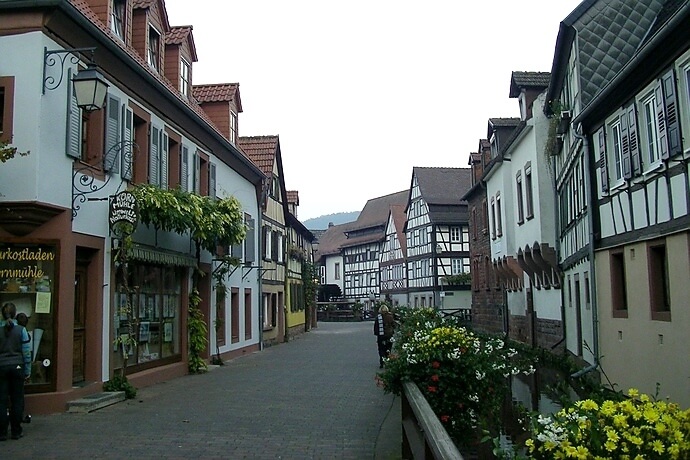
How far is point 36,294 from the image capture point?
1139 cm

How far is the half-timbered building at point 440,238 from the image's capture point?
49638 millimetres

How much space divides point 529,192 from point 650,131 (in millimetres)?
12909

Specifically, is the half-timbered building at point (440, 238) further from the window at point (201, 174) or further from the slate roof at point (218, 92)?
the window at point (201, 174)

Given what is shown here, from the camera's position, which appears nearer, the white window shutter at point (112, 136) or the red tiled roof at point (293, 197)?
the white window shutter at point (112, 136)

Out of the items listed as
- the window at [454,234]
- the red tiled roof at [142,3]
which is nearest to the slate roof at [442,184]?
the window at [454,234]

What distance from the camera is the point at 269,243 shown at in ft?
99.5

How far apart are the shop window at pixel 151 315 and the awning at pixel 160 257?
0.30 meters

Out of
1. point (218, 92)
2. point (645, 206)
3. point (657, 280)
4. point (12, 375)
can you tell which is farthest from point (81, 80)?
point (218, 92)

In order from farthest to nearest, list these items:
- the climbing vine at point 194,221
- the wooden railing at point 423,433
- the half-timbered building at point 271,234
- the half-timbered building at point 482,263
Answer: the half-timbered building at point 482,263 → the half-timbered building at point 271,234 → the climbing vine at point 194,221 → the wooden railing at point 423,433

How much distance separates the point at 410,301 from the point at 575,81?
42.5m

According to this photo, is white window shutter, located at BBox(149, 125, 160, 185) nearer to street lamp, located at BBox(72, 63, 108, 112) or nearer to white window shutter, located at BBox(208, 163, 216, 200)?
white window shutter, located at BBox(208, 163, 216, 200)

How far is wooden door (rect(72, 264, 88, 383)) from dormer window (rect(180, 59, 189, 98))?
835 cm

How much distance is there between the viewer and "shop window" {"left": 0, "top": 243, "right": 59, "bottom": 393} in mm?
11281

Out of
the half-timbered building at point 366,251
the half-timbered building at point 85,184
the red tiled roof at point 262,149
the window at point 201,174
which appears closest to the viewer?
Answer: the half-timbered building at point 85,184
